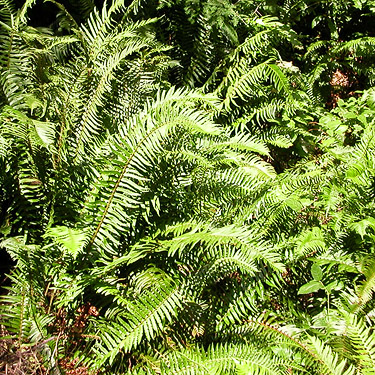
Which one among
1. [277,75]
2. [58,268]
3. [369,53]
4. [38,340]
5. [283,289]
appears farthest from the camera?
[369,53]

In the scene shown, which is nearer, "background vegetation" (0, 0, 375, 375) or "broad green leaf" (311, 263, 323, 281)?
"background vegetation" (0, 0, 375, 375)

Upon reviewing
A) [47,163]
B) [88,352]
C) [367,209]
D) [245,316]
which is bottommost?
[88,352]

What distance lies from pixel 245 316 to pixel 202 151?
3.57 feet

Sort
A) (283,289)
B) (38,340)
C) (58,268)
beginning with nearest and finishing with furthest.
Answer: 1. (38,340)
2. (58,268)
3. (283,289)

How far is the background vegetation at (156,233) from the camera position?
2.33 metres

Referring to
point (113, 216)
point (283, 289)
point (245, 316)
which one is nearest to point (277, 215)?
point (283, 289)

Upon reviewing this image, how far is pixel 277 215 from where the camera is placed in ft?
9.46

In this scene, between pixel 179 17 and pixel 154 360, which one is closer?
pixel 154 360

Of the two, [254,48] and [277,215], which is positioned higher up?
[254,48]

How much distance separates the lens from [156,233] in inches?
104

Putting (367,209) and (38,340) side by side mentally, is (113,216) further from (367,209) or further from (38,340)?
(367,209)

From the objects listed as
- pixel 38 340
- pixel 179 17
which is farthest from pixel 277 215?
pixel 179 17

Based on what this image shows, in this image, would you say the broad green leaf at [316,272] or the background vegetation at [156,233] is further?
the broad green leaf at [316,272]

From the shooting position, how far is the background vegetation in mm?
2334
